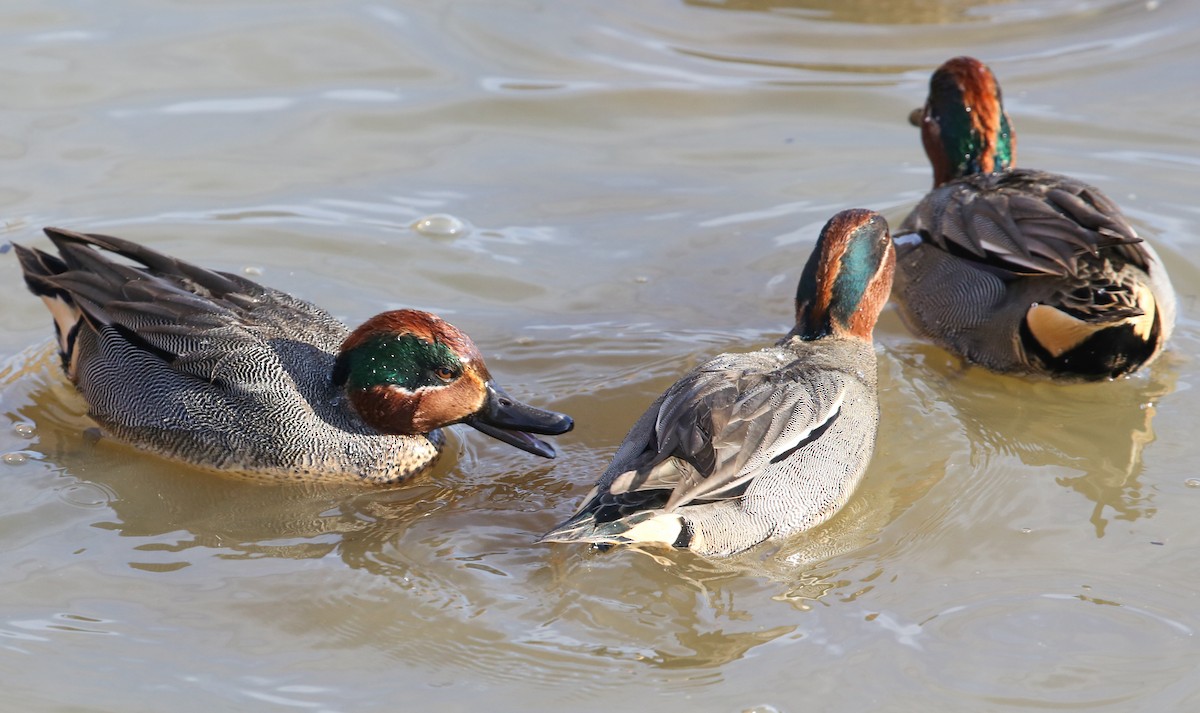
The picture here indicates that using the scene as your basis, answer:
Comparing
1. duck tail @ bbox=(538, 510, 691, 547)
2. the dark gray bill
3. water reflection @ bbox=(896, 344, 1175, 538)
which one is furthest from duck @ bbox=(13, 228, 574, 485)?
water reflection @ bbox=(896, 344, 1175, 538)

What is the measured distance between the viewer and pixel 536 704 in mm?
4121

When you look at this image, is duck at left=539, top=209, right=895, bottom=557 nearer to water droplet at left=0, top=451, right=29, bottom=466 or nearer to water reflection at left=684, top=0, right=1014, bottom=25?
water droplet at left=0, top=451, right=29, bottom=466

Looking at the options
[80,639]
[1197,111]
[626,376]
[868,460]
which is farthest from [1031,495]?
[1197,111]

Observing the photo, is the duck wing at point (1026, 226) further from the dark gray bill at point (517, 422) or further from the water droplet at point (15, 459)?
the water droplet at point (15, 459)

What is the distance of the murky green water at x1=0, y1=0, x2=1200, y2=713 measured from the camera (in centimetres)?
434

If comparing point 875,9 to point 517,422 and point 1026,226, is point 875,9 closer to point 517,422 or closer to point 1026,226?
point 1026,226

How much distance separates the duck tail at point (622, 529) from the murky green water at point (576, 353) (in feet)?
0.52

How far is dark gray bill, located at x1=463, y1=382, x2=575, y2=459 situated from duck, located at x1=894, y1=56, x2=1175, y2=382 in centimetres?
219

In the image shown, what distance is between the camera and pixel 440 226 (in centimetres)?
753

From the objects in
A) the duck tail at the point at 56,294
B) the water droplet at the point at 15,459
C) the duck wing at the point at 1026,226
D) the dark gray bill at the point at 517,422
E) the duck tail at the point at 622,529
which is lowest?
the water droplet at the point at 15,459

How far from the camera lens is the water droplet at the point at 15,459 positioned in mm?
5555

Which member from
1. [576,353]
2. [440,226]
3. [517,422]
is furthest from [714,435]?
[440,226]

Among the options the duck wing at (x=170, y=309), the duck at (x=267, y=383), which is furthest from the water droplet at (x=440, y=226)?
the duck at (x=267, y=383)

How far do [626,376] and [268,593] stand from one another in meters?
2.12
